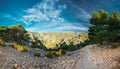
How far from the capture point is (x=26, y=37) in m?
67.7

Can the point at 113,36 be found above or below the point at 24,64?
above

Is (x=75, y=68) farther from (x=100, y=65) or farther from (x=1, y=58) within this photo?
(x=1, y=58)

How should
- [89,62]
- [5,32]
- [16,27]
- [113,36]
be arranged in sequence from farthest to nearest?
[16,27] < [5,32] < [113,36] < [89,62]

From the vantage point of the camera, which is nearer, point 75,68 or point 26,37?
point 75,68

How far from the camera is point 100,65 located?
19078 millimetres

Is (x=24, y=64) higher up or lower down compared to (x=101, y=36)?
lower down

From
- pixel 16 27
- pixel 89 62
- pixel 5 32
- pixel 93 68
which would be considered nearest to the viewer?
pixel 93 68

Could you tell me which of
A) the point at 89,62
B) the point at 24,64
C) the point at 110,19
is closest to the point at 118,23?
the point at 110,19

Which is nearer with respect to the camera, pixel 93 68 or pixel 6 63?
pixel 93 68

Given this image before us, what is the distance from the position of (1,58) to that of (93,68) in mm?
8816

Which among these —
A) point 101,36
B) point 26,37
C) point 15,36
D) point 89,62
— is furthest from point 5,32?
point 89,62

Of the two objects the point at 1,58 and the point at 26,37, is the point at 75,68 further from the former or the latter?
the point at 26,37

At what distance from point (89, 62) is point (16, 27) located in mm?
49146

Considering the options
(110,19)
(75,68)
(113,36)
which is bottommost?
(75,68)
